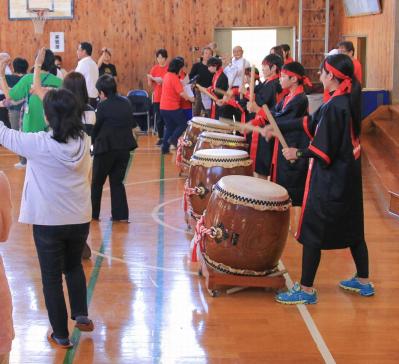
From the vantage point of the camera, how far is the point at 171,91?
30.7ft

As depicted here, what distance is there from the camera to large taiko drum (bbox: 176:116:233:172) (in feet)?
23.2

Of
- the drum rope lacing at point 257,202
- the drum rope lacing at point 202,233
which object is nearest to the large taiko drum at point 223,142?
the drum rope lacing at point 202,233

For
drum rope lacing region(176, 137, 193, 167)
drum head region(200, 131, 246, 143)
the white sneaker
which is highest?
drum head region(200, 131, 246, 143)

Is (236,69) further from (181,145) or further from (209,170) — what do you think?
(209,170)

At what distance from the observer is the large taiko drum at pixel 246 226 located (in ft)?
13.4

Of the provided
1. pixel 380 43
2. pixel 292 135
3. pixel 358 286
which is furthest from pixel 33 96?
pixel 380 43

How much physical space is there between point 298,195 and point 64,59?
8.93 meters

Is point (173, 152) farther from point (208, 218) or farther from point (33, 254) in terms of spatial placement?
point (208, 218)

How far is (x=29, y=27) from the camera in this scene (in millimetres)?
13266

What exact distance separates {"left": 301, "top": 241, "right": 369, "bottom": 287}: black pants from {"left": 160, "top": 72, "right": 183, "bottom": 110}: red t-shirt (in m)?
5.41

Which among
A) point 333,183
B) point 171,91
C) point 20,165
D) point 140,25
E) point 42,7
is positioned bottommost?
point 20,165

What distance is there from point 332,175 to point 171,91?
5.64 m

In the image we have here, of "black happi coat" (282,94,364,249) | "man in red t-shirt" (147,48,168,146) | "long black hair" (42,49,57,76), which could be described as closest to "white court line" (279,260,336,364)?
"black happi coat" (282,94,364,249)

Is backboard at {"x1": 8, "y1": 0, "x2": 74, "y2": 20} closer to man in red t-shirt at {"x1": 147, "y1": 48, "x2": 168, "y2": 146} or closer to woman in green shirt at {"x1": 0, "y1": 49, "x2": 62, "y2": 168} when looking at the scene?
man in red t-shirt at {"x1": 147, "y1": 48, "x2": 168, "y2": 146}
